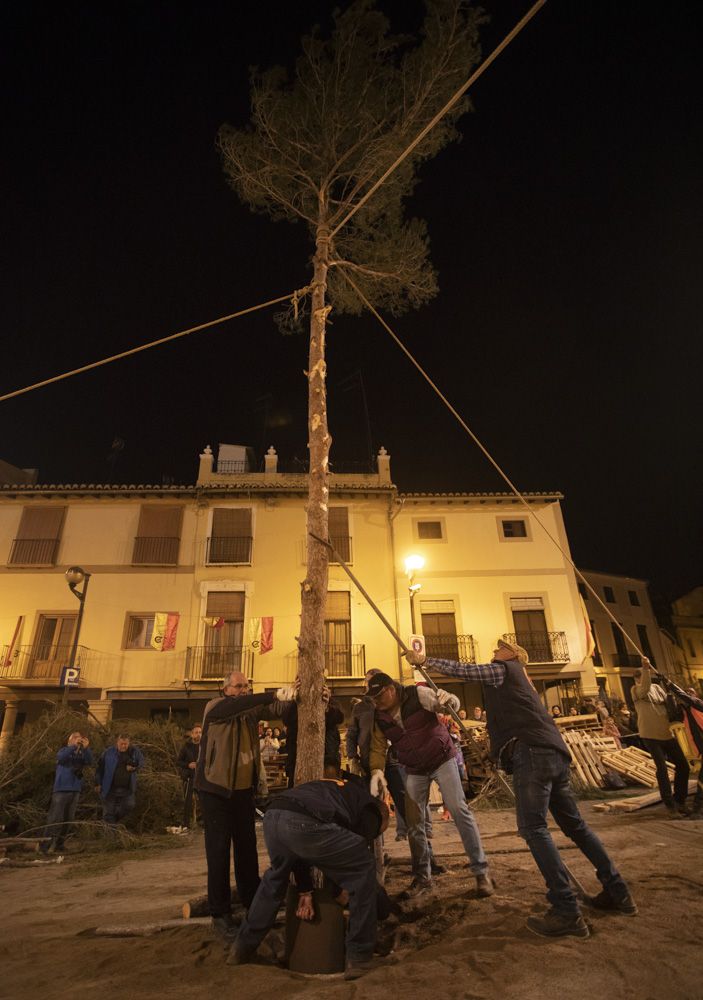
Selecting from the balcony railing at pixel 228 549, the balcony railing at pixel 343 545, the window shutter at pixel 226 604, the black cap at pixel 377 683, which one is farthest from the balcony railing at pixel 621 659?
the black cap at pixel 377 683

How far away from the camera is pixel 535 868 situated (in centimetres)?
482

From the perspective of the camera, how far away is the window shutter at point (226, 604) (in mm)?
19219

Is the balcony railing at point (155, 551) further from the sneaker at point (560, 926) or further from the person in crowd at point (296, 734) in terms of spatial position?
the sneaker at point (560, 926)

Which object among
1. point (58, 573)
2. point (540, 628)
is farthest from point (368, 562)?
point (58, 573)

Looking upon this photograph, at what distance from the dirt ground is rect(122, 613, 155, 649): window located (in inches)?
561

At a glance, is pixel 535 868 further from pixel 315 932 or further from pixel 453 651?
pixel 453 651

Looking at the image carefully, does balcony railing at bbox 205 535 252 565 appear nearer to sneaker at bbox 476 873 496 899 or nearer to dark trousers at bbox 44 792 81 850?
dark trousers at bbox 44 792 81 850

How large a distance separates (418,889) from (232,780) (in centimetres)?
178

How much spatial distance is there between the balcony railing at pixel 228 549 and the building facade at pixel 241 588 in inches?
1.9

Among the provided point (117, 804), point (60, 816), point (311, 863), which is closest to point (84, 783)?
point (117, 804)

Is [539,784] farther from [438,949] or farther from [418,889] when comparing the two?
[418,889]

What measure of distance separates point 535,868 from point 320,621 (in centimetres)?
302

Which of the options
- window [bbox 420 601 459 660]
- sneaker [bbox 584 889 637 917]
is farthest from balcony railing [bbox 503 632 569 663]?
sneaker [bbox 584 889 637 917]

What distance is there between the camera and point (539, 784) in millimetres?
3637
